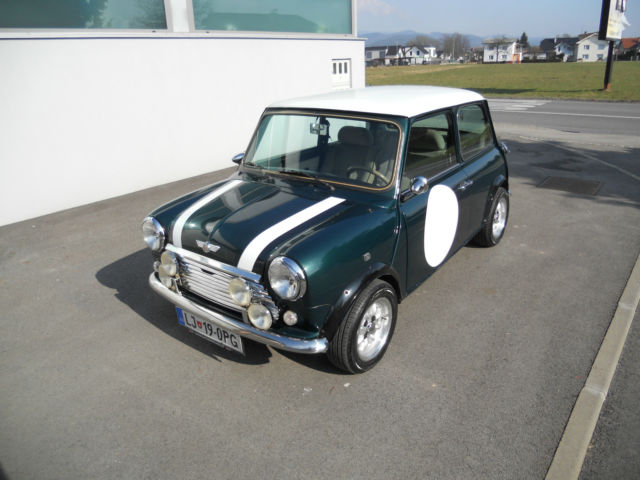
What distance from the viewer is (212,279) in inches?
127

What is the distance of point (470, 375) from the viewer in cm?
332

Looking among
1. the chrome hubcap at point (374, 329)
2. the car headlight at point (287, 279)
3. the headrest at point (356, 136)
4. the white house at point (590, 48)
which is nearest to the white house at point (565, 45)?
the white house at point (590, 48)

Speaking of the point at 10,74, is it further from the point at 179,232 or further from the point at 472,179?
the point at 472,179

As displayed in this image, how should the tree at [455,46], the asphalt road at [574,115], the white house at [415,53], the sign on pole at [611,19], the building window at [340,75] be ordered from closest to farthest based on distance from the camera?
1. the building window at [340,75]
2. the asphalt road at [574,115]
3. the sign on pole at [611,19]
4. the white house at [415,53]
5. the tree at [455,46]

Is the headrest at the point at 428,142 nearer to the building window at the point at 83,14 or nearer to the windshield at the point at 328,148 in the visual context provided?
the windshield at the point at 328,148

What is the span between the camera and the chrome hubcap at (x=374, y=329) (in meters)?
3.28

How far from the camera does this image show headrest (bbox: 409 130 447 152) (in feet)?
12.2

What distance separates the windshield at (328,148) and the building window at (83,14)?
4944mm

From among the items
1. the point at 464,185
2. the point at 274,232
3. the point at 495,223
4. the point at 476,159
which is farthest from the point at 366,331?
the point at 495,223

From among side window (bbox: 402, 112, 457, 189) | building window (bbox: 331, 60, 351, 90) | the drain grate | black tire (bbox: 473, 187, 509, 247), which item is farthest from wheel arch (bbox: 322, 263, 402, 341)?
building window (bbox: 331, 60, 351, 90)

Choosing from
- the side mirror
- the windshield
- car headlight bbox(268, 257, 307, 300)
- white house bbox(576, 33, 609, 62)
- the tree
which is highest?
the tree

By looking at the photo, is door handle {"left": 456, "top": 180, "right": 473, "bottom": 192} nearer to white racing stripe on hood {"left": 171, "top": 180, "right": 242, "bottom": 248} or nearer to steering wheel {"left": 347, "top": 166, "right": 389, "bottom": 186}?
steering wheel {"left": 347, "top": 166, "right": 389, "bottom": 186}

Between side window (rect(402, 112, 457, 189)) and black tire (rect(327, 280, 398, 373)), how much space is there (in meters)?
0.91

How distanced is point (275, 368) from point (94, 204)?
5.69 m
